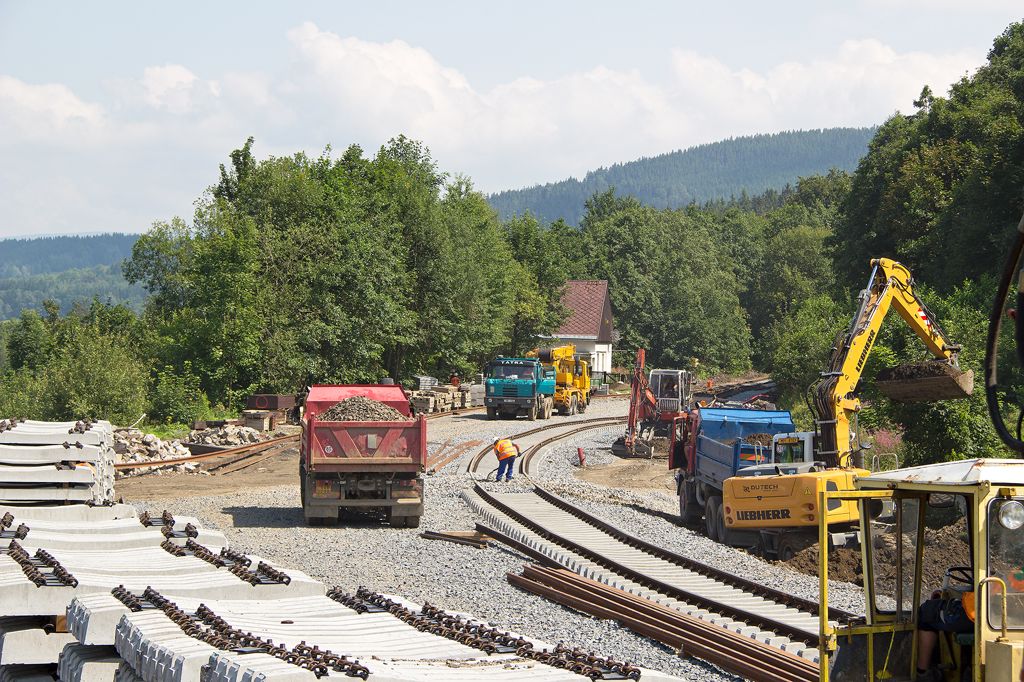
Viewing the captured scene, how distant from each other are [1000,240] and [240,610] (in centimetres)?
3868

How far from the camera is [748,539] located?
70.5ft

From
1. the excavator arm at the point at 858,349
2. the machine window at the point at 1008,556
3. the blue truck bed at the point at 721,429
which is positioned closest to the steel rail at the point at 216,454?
the blue truck bed at the point at 721,429

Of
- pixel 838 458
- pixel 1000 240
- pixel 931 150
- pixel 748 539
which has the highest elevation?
pixel 931 150

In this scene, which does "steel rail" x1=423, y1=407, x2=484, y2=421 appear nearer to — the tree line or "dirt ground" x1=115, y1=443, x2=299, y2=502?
the tree line

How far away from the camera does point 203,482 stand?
2756 cm

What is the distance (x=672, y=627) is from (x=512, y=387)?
33676mm

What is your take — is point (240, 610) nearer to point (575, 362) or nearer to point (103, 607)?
point (103, 607)

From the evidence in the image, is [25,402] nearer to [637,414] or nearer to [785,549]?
[637,414]

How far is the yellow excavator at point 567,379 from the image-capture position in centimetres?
5281

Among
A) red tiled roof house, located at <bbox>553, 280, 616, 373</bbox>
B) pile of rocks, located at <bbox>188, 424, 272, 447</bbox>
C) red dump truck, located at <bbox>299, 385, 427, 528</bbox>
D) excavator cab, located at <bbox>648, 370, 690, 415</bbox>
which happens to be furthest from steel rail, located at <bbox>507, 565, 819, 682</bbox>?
red tiled roof house, located at <bbox>553, 280, 616, 373</bbox>

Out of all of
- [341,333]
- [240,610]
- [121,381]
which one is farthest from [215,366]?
[240,610]

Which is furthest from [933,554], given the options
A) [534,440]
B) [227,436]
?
[534,440]

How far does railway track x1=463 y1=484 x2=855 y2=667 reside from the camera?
13898 mm

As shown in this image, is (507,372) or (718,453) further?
(507,372)
